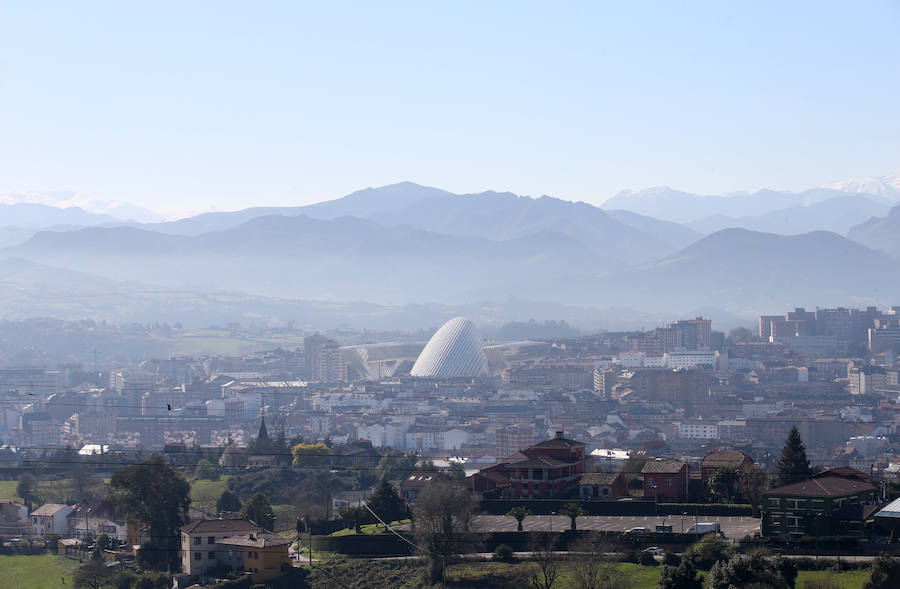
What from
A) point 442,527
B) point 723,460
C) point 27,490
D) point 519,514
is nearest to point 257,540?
point 442,527

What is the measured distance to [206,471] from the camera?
116 feet

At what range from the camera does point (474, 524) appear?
2030 centimetres

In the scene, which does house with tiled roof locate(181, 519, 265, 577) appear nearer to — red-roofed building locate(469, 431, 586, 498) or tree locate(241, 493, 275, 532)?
tree locate(241, 493, 275, 532)

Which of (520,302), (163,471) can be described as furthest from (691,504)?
(520,302)

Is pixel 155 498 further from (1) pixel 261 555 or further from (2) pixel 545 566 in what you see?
(2) pixel 545 566

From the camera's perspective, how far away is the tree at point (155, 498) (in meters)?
22.5

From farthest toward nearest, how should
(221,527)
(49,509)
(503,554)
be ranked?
(49,509), (221,527), (503,554)

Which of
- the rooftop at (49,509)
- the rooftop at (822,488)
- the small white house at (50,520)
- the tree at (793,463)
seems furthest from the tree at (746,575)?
the rooftop at (49,509)

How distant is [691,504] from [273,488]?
13665mm

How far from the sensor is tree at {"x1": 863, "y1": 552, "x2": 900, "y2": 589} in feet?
46.6

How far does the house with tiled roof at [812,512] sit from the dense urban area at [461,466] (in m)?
0.03

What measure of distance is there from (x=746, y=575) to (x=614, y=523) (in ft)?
18.8

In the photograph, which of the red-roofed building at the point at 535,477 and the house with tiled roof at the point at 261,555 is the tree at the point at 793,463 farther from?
the house with tiled roof at the point at 261,555

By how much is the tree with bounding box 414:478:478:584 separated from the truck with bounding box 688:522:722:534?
122 inches
